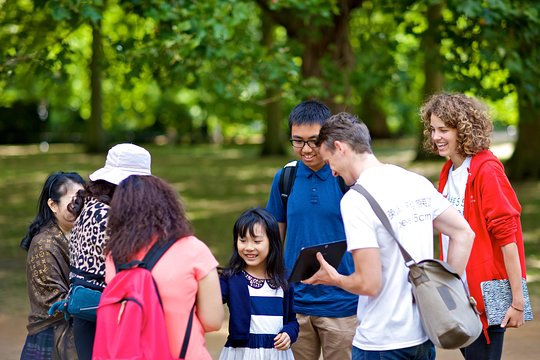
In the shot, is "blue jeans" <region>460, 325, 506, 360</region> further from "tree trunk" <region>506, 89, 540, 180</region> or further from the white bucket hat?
"tree trunk" <region>506, 89, 540, 180</region>

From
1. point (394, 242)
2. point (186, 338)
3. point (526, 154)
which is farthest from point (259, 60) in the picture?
point (526, 154)

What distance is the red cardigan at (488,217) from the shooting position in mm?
4055

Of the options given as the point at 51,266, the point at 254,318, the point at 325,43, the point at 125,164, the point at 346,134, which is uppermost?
the point at 325,43

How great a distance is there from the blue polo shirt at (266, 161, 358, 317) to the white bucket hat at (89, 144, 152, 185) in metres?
1.04

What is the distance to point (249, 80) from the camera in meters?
10.5

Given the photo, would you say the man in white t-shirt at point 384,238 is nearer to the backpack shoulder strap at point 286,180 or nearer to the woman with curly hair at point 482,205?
the woman with curly hair at point 482,205

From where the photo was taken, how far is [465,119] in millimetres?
4098

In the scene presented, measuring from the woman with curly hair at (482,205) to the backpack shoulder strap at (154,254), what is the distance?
1.45 meters

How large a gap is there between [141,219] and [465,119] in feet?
5.59

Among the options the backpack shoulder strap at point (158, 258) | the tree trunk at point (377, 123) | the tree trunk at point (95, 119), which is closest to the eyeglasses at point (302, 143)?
the backpack shoulder strap at point (158, 258)

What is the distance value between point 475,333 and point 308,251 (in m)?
0.81

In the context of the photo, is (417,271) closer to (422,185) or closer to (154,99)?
(422,185)

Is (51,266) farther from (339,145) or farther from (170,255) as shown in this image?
(339,145)

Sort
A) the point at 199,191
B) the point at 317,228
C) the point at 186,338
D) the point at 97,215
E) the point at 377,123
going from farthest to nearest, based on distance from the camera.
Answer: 1. the point at 377,123
2. the point at 199,191
3. the point at 317,228
4. the point at 97,215
5. the point at 186,338
